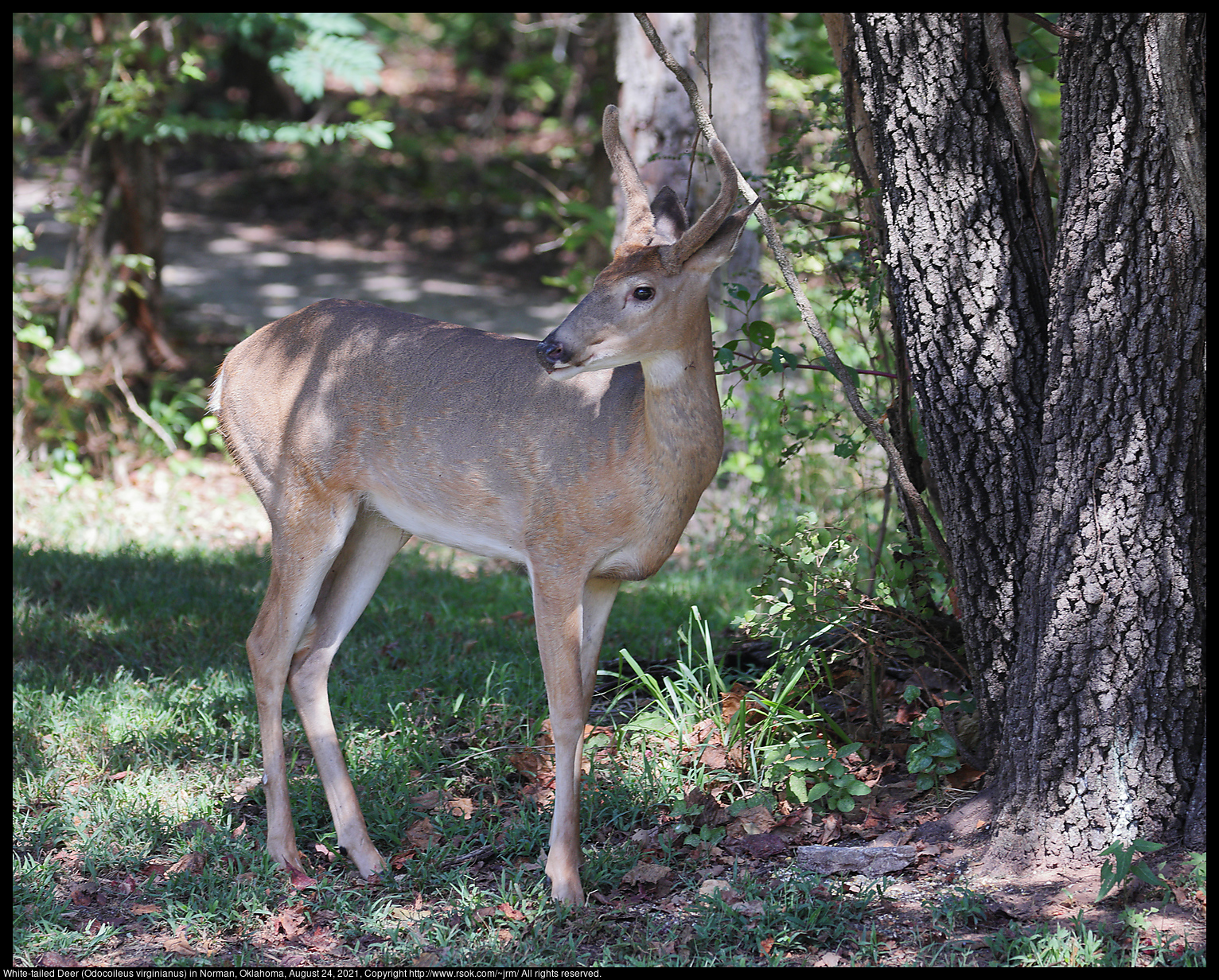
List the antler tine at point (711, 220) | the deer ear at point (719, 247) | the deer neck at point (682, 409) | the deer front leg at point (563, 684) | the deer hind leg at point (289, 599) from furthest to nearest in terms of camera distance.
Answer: the deer hind leg at point (289, 599)
the deer front leg at point (563, 684)
the deer neck at point (682, 409)
the deer ear at point (719, 247)
the antler tine at point (711, 220)

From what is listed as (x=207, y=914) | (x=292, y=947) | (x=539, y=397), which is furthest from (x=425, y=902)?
(x=539, y=397)

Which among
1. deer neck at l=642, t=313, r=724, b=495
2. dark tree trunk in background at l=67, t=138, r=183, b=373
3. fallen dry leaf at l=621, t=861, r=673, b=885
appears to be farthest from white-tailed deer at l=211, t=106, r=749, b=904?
dark tree trunk in background at l=67, t=138, r=183, b=373

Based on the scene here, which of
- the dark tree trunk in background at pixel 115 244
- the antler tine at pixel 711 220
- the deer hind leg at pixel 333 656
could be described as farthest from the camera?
the dark tree trunk in background at pixel 115 244

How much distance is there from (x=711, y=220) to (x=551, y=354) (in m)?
0.61

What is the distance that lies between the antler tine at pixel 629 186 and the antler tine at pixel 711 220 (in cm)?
25

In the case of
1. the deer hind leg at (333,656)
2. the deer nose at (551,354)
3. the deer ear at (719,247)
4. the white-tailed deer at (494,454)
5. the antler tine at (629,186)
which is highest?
the antler tine at (629,186)

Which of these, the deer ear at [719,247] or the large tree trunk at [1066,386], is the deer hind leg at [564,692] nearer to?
the deer ear at [719,247]

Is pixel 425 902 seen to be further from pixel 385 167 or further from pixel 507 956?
pixel 385 167

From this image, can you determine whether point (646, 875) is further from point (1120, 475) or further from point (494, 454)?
point (1120, 475)

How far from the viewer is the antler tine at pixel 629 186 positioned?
3.84m

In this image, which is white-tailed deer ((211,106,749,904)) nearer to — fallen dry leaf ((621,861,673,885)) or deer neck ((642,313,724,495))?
deer neck ((642,313,724,495))

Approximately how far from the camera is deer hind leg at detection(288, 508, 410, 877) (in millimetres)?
4043

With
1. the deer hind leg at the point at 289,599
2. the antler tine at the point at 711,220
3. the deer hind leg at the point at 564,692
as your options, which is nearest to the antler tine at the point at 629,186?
the antler tine at the point at 711,220

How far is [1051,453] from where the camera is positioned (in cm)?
358
